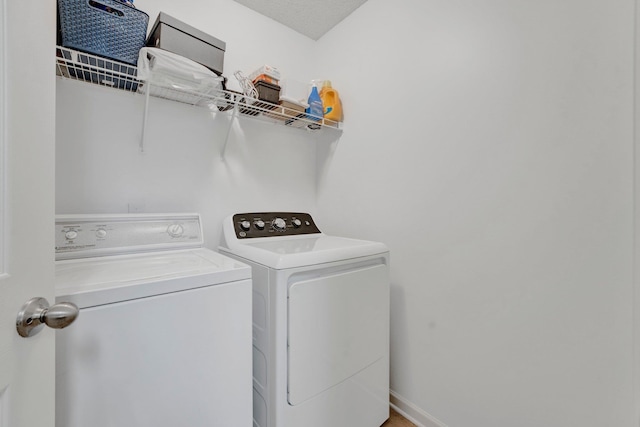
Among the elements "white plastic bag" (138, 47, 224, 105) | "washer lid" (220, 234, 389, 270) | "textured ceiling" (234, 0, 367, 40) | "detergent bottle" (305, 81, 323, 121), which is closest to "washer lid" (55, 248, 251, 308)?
"washer lid" (220, 234, 389, 270)

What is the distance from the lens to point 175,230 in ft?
4.79

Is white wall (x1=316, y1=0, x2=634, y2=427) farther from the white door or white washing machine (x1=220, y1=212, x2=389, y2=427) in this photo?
the white door

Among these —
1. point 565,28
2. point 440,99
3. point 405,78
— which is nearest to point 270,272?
point 440,99

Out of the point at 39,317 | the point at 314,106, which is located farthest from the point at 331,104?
the point at 39,317

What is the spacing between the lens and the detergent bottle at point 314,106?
191 centimetres

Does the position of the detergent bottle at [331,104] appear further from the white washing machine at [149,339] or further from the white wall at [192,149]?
the white washing machine at [149,339]

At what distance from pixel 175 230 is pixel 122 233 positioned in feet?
0.74

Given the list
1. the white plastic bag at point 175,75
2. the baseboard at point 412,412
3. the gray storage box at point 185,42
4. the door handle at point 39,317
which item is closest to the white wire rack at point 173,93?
the white plastic bag at point 175,75

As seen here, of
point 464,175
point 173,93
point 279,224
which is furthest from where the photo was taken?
point 279,224

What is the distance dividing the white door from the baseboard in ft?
5.37

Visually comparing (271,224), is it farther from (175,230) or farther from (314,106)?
(314,106)

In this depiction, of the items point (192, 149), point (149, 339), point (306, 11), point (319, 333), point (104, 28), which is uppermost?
point (306, 11)

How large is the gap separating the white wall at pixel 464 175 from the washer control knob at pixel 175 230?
0.25 metres

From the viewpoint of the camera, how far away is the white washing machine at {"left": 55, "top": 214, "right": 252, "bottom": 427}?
78 cm
